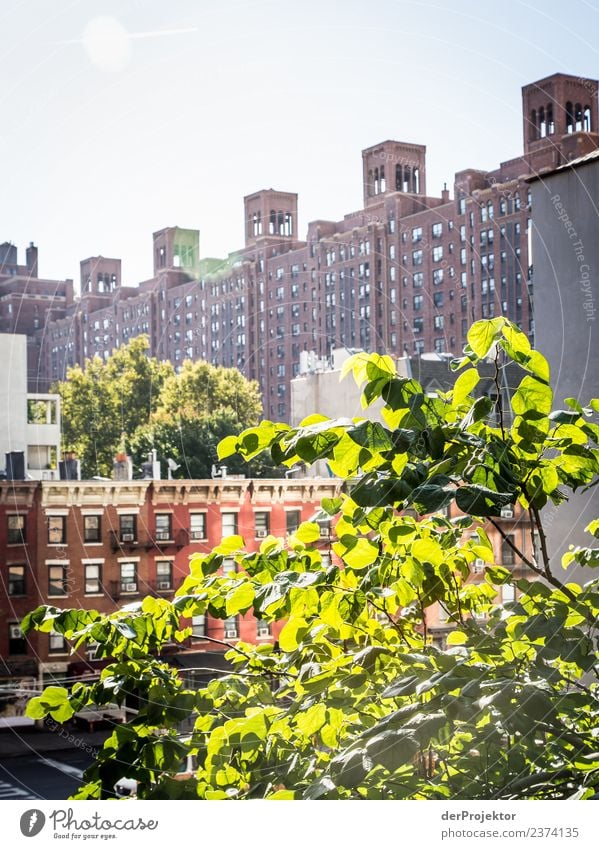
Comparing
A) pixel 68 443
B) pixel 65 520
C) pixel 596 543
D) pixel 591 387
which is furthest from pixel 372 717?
pixel 68 443

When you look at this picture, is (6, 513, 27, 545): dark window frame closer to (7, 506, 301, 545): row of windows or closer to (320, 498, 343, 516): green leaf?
(7, 506, 301, 545): row of windows

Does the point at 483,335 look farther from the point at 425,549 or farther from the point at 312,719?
the point at 312,719

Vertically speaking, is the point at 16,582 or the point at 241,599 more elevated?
the point at 241,599

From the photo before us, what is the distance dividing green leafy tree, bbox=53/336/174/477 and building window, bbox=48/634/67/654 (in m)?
3.20

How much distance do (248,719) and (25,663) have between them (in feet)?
33.8

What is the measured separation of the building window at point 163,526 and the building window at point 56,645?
131 cm

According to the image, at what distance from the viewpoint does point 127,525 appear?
404 inches

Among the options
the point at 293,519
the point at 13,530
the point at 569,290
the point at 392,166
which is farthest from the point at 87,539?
the point at 392,166

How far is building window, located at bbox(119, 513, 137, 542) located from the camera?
33.6ft

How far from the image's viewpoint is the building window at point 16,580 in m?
9.88

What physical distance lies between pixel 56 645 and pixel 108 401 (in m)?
6.87

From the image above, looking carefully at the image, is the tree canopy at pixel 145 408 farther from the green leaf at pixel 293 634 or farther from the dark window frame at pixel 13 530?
the green leaf at pixel 293 634

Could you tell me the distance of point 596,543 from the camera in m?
2.62
